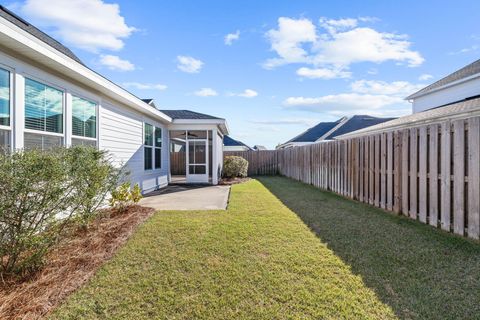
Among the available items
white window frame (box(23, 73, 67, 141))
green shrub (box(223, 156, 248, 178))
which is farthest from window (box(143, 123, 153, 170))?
green shrub (box(223, 156, 248, 178))

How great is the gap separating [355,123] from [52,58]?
22.6 m

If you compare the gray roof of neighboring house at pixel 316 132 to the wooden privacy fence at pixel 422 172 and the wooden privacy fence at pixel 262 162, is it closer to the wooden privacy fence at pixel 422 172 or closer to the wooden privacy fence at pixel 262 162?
the wooden privacy fence at pixel 262 162

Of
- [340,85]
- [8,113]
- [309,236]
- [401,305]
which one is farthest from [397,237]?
[340,85]

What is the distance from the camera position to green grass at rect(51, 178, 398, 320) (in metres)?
2.42

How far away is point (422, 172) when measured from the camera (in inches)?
204

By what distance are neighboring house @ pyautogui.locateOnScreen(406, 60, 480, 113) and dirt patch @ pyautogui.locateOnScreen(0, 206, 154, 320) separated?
1395cm

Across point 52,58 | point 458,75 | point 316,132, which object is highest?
point 458,75

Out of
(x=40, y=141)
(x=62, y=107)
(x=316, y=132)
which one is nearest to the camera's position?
(x=40, y=141)

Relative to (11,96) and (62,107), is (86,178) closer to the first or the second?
(11,96)

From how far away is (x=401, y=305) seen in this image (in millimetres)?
2451

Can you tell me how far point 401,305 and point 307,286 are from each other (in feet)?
2.92

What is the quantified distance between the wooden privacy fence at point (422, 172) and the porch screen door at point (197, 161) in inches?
250

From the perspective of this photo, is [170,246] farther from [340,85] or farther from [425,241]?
[340,85]

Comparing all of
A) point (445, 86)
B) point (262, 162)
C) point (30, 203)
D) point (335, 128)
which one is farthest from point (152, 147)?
point (335, 128)
